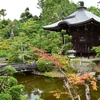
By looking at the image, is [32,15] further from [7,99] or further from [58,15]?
[7,99]

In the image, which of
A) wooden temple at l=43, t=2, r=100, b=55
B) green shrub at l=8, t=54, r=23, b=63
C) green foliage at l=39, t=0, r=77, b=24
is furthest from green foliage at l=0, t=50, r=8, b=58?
green foliage at l=39, t=0, r=77, b=24

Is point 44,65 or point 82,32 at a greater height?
point 82,32

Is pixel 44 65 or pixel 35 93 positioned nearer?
pixel 35 93

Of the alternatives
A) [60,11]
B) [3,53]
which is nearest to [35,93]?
[3,53]

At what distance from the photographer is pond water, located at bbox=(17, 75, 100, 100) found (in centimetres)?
1112

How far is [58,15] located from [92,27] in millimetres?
9767

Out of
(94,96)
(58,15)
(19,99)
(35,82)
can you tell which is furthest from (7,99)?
(58,15)

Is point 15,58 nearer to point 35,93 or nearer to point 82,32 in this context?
point 82,32

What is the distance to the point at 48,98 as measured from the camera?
10.9 meters

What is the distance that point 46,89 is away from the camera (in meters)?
13.0

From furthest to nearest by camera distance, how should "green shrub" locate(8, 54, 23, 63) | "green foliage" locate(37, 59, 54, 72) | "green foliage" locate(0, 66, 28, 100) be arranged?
"green shrub" locate(8, 54, 23, 63), "green foliage" locate(37, 59, 54, 72), "green foliage" locate(0, 66, 28, 100)

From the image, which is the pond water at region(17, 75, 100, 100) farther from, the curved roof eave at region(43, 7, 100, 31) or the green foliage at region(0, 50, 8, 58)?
the green foliage at region(0, 50, 8, 58)

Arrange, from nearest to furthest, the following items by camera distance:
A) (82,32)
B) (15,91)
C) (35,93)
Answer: (15,91) < (35,93) < (82,32)

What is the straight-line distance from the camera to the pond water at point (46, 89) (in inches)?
438
